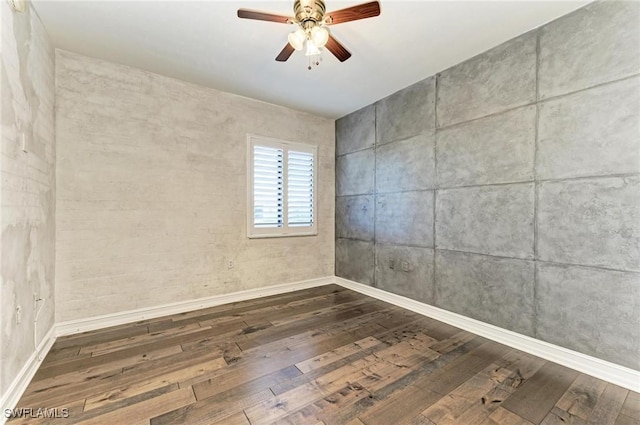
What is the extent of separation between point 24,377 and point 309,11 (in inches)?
134

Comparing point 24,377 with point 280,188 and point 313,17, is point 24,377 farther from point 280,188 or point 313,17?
point 313,17

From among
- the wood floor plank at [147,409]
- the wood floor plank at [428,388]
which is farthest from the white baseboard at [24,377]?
the wood floor plank at [428,388]

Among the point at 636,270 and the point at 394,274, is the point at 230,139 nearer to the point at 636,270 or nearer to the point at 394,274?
the point at 394,274

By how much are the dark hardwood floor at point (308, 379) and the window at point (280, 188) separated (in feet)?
5.16

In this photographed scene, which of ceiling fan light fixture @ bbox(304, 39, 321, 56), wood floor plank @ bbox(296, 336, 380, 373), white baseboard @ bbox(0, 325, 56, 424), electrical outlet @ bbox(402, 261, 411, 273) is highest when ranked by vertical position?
ceiling fan light fixture @ bbox(304, 39, 321, 56)

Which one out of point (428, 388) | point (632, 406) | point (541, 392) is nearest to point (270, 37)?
point (428, 388)

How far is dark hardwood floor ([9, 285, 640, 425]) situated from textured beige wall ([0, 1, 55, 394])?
1.38 ft

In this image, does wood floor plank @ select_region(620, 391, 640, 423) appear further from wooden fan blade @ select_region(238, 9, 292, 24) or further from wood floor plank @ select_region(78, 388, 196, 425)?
wooden fan blade @ select_region(238, 9, 292, 24)

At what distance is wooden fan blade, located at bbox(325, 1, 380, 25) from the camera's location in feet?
6.02

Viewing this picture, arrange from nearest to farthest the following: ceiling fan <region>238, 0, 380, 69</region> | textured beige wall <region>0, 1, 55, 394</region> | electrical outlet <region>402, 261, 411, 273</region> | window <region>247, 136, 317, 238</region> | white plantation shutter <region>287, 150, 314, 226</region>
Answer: textured beige wall <region>0, 1, 55, 394</region> < ceiling fan <region>238, 0, 380, 69</region> < electrical outlet <region>402, 261, 411, 273</region> < window <region>247, 136, 317, 238</region> < white plantation shutter <region>287, 150, 314, 226</region>

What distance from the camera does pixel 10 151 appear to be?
183 cm

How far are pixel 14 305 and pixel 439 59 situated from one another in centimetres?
436

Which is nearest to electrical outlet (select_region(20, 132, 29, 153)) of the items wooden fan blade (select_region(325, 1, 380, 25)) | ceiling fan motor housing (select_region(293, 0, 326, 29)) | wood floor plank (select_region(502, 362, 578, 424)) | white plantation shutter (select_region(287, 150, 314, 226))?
ceiling fan motor housing (select_region(293, 0, 326, 29))

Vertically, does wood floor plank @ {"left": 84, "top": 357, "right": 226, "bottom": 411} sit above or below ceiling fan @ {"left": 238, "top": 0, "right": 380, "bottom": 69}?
below
